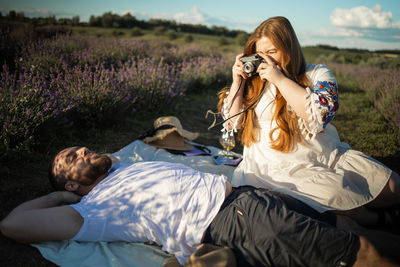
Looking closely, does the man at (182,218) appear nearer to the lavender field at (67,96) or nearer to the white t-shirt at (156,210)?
the white t-shirt at (156,210)

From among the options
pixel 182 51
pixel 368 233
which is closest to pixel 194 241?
pixel 368 233

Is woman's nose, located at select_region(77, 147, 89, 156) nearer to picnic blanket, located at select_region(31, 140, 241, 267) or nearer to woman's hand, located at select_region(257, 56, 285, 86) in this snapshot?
picnic blanket, located at select_region(31, 140, 241, 267)

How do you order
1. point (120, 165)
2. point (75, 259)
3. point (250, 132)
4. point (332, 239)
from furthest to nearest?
point (250, 132)
point (120, 165)
point (75, 259)
point (332, 239)

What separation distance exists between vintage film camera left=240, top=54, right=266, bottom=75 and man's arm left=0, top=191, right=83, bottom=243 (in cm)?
167

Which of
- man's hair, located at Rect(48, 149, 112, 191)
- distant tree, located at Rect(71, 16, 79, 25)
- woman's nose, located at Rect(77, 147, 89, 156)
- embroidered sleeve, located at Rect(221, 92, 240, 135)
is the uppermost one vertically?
distant tree, located at Rect(71, 16, 79, 25)

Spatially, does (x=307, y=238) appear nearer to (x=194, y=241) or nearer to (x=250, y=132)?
(x=194, y=241)

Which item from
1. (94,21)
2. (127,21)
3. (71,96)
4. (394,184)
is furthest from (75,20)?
(394,184)

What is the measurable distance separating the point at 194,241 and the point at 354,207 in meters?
1.14

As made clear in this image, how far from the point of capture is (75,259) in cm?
180

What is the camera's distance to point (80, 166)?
2.02 m

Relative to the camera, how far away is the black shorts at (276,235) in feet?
4.86

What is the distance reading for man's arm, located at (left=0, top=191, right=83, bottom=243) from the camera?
5.50 feet

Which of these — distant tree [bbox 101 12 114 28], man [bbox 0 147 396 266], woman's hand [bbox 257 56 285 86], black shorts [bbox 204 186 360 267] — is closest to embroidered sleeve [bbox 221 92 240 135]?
woman's hand [bbox 257 56 285 86]

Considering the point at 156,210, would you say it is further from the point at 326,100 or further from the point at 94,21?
the point at 94,21
